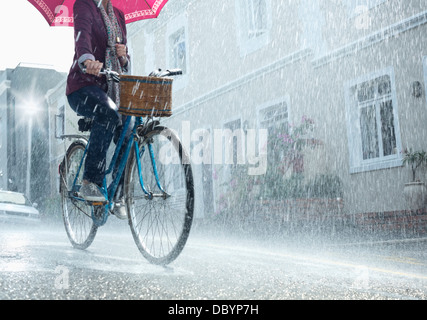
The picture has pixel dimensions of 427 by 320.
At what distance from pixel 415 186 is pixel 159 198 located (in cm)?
617

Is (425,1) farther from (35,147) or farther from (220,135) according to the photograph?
(35,147)

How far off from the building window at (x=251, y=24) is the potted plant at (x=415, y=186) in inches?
214

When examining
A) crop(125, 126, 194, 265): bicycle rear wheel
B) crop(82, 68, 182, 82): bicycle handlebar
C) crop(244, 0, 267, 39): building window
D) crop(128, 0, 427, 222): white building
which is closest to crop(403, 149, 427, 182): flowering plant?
crop(128, 0, 427, 222): white building

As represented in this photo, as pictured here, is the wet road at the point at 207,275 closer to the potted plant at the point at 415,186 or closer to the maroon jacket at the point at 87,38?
the maroon jacket at the point at 87,38

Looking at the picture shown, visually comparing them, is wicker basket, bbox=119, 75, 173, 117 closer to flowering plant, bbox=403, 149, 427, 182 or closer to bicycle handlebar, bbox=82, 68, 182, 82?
bicycle handlebar, bbox=82, 68, 182, 82

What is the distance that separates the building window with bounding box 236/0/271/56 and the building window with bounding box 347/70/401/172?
3510mm

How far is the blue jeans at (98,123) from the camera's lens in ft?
12.1

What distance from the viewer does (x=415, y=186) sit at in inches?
337

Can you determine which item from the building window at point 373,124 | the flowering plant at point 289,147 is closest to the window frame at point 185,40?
the flowering plant at point 289,147

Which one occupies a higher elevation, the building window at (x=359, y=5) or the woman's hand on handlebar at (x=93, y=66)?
the building window at (x=359, y=5)

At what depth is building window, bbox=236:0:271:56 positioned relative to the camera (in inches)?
516

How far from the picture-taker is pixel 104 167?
3.89m
